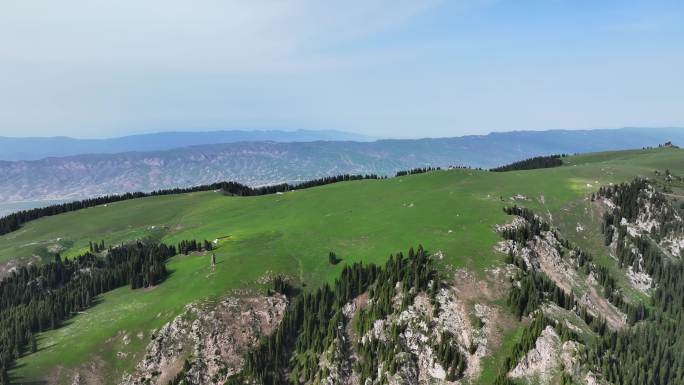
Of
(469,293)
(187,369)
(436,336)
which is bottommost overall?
(187,369)

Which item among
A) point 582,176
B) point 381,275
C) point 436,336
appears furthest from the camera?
point 582,176

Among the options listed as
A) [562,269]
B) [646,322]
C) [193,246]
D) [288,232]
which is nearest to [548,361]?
[562,269]

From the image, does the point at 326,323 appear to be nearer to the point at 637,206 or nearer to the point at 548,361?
the point at 548,361

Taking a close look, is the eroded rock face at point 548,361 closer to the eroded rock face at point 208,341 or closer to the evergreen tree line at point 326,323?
the evergreen tree line at point 326,323

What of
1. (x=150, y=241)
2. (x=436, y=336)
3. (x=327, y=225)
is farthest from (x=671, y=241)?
(x=150, y=241)

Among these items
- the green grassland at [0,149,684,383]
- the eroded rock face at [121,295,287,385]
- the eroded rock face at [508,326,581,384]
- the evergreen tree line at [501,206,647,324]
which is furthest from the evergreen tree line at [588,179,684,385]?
the eroded rock face at [121,295,287,385]

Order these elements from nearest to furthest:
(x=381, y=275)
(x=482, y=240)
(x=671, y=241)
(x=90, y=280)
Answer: (x=381, y=275), (x=482, y=240), (x=90, y=280), (x=671, y=241)

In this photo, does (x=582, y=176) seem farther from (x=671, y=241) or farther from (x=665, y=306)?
(x=665, y=306)
